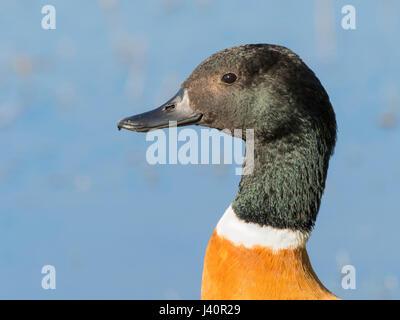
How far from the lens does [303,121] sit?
2.79m

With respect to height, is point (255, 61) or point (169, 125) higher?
point (255, 61)

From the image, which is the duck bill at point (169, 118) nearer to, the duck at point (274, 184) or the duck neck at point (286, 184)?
the duck at point (274, 184)

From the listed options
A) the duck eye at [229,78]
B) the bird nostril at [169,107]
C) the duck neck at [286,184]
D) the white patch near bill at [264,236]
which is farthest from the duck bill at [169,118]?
the white patch near bill at [264,236]

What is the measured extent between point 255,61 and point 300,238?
0.70 m

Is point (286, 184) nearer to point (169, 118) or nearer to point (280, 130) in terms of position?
point (280, 130)

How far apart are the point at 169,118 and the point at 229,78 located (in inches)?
12.2

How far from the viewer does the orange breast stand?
109 inches

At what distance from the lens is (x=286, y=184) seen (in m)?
2.85

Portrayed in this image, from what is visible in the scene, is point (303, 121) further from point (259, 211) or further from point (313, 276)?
point (313, 276)

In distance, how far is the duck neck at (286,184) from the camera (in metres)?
2.83

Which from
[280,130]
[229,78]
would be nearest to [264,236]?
[280,130]
